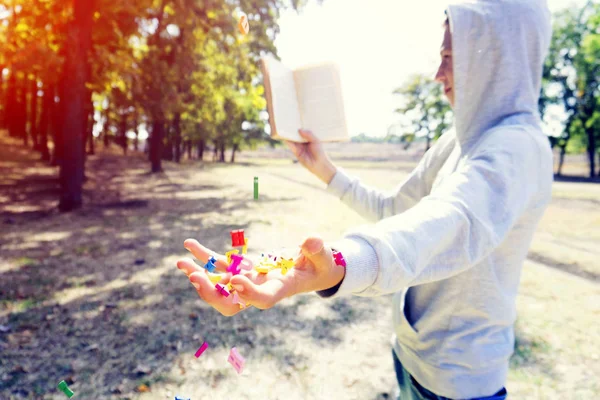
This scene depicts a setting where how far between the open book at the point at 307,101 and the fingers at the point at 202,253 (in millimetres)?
760

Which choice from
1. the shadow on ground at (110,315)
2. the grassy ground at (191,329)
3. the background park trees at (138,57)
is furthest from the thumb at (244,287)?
the background park trees at (138,57)

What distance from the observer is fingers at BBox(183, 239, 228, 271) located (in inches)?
48.5

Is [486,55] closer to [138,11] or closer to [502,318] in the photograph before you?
[502,318]

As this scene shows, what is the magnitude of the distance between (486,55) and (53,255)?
6.90m

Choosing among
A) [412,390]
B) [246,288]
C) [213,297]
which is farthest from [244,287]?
[412,390]

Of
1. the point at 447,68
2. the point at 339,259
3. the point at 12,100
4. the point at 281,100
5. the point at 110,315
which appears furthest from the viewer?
the point at 12,100

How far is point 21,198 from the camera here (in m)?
11.4

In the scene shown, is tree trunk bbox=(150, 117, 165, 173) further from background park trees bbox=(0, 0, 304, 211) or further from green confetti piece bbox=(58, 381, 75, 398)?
green confetti piece bbox=(58, 381, 75, 398)

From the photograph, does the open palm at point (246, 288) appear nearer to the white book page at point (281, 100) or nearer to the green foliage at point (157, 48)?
the white book page at point (281, 100)

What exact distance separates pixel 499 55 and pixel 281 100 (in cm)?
92

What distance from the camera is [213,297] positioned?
942 mm

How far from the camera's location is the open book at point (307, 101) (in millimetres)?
1858

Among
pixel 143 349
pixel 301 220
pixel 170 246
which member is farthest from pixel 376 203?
pixel 301 220

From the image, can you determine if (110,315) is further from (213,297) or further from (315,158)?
(213,297)
